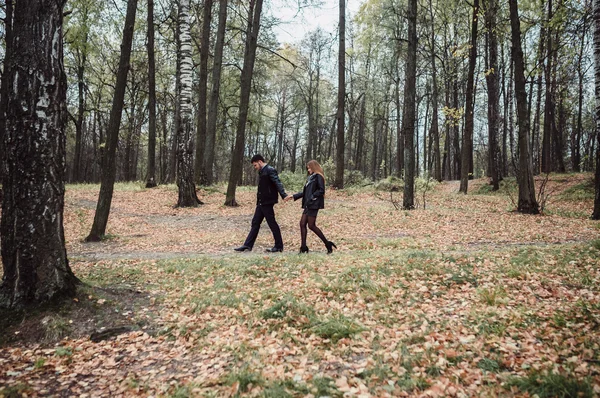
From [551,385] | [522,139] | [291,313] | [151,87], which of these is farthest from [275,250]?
[151,87]

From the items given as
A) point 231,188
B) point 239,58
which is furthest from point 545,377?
point 239,58

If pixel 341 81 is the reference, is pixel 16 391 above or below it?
below

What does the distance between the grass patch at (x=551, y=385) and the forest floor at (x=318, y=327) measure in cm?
1

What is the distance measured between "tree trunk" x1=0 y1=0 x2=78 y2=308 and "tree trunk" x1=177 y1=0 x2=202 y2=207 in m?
9.29

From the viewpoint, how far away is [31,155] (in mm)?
4035

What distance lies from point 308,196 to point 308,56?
29866 mm

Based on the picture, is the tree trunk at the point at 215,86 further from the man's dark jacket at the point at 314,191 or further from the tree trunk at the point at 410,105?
the man's dark jacket at the point at 314,191

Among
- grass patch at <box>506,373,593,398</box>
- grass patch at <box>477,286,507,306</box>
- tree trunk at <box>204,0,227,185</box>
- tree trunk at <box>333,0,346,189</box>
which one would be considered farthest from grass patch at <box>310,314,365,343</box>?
tree trunk at <box>333,0,346,189</box>

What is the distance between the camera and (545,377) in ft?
9.36

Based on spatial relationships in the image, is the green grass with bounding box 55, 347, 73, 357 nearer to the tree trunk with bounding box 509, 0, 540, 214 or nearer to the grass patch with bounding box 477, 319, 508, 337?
the grass patch with bounding box 477, 319, 508, 337

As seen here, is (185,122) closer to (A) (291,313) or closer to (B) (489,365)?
(A) (291,313)

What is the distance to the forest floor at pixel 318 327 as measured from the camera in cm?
314

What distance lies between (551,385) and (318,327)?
2211 millimetres

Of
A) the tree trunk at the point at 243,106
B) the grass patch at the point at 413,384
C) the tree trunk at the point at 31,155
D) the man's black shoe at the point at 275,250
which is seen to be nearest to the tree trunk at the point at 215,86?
the tree trunk at the point at 243,106
